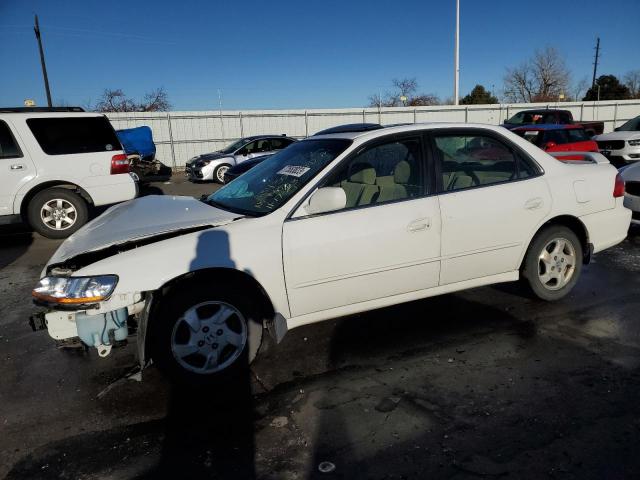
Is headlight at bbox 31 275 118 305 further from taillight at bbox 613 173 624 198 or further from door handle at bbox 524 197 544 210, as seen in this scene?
taillight at bbox 613 173 624 198

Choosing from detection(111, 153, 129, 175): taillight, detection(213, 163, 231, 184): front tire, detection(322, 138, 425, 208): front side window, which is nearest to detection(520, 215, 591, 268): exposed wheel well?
detection(322, 138, 425, 208): front side window

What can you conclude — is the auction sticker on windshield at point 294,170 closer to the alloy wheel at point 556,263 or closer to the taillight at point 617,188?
the alloy wheel at point 556,263

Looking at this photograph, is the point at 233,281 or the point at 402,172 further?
the point at 402,172

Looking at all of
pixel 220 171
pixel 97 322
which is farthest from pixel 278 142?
pixel 97 322

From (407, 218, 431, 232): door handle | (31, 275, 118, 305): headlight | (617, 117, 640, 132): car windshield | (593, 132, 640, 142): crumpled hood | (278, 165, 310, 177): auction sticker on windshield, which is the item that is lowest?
(31, 275, 118, 305): headlight

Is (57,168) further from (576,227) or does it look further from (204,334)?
(576,227)

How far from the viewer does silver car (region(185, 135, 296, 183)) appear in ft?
52.2

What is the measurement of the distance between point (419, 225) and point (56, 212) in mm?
6792

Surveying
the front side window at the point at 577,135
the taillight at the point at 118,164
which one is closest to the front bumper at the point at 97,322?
the taillight at the point at 118,164

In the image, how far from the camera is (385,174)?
150 inches

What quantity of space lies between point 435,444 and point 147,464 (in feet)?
4.85


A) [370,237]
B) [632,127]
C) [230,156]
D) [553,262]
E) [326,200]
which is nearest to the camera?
[326,200]

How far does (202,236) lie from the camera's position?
3023mm

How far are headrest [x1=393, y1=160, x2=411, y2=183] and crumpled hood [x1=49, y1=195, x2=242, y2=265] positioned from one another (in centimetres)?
131
